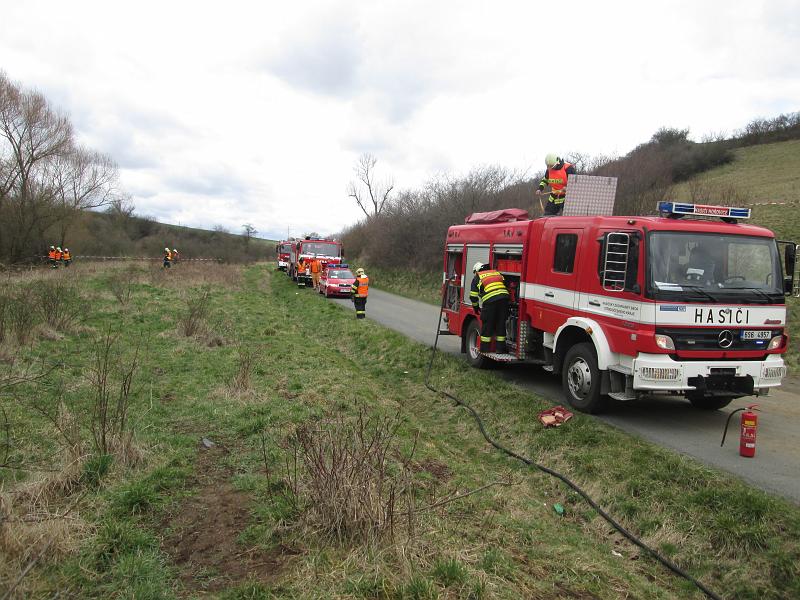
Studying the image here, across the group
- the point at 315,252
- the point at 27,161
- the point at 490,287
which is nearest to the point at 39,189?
the point at 27,161

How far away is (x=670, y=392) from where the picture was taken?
20.6ft

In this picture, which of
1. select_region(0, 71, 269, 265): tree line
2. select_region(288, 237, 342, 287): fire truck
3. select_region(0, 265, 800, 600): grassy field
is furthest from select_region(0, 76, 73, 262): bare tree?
select_region(0, 265, 800, 600): grassy field

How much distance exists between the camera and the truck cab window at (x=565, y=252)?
297 inches

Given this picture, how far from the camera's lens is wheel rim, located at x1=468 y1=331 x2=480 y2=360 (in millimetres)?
10220

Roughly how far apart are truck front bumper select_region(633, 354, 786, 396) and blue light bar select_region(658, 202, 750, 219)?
1871 millimetres

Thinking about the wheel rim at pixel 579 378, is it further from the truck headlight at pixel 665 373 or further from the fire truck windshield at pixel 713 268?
the fire truck windshield at pixel 713 268

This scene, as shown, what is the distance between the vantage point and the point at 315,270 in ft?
90.7

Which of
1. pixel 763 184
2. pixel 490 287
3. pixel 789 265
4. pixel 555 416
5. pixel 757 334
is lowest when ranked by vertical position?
pixel 555 416

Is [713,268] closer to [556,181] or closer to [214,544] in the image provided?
[556,181]

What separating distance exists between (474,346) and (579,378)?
10.5ft

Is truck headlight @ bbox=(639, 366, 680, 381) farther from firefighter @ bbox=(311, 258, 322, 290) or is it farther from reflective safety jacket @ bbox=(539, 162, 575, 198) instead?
firefighter @ bbox=(311, 258, 322, 290)

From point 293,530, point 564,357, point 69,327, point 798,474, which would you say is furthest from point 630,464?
point 69,327

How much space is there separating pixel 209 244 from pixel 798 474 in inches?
2543

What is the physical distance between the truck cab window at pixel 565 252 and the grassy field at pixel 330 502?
2033 mm
